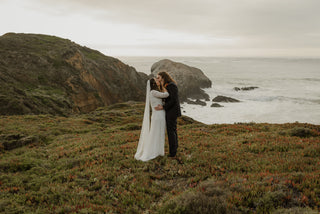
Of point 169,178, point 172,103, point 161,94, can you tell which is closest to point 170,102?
point 172,103

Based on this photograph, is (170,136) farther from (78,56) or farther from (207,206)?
(78,56)

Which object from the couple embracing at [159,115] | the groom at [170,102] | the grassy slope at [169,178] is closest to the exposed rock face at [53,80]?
the grassy slope at [169,178]

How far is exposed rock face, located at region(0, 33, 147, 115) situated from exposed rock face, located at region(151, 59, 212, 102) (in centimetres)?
1934

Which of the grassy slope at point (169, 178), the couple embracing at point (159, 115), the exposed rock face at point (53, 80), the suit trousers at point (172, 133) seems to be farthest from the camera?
the exposed rock face at point (53, 80)

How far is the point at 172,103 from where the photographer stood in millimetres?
8633

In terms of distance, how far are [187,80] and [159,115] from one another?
61.3 metres

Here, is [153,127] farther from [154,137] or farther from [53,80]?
[53,80]

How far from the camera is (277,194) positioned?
17.4 feet

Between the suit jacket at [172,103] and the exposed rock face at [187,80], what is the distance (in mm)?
52909

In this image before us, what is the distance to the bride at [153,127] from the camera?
28.6 feet

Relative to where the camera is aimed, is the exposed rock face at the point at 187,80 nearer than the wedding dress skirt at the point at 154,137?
No

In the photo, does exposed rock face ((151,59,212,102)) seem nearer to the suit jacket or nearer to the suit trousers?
the suit trousers

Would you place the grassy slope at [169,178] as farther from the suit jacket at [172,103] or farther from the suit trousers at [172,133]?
the suit jacket at [172,103]

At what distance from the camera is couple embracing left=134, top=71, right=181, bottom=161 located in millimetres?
8625
